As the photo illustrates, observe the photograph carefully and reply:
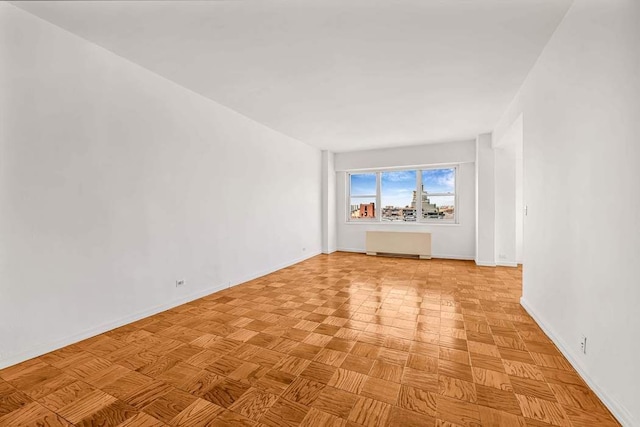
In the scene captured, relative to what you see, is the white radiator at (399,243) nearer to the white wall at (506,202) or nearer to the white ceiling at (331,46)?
the white wall at (506,202)

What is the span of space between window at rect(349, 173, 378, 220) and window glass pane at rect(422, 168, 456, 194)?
125cm

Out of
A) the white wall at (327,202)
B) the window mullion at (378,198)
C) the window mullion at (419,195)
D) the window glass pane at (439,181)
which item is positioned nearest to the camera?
the window glass pane at (439,181)

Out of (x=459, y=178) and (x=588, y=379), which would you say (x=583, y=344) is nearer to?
(x=588, y=379)

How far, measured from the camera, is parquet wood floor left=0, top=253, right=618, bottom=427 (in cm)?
164

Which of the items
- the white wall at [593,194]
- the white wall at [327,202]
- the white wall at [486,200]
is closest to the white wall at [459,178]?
the white wall at [486,200]

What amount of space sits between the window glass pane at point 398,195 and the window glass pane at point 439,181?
29 cm

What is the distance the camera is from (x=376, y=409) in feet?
5.54

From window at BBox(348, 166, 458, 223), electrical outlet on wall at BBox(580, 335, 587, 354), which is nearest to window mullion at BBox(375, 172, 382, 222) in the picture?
window at BBox(348, 166, 458, 223)

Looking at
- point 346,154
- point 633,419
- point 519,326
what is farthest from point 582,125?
point 346,154

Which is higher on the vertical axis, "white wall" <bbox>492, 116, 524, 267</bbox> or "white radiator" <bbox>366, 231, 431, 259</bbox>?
"white wall" <bbox>492, 116, 524, 267</bbox>

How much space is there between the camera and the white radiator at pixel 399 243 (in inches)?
263

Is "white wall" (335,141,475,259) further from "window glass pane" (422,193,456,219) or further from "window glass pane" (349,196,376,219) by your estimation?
"window glass pane" (349,196,376,219)

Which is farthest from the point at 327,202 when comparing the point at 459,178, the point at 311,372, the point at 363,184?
the point at 311,372

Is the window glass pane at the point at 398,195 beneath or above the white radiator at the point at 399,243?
above
